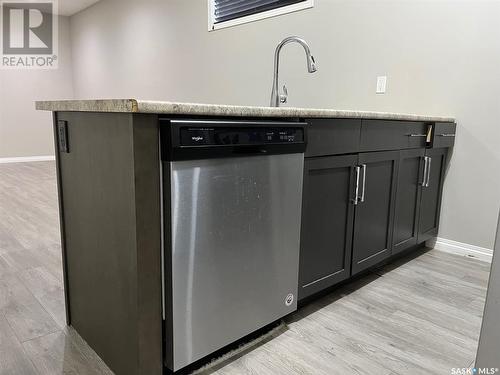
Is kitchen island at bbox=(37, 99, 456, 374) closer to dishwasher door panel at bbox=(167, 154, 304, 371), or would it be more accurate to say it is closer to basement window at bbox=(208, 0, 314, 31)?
dishwasher door panel at bbox=(167, 154, 304, 371)

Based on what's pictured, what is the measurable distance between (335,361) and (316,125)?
0.90 metres

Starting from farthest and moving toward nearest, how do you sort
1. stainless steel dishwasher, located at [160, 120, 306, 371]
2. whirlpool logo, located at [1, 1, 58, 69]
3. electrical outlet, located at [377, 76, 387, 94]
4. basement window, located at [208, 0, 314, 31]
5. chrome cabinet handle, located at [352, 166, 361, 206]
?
whirlpool logo, located at [1, 1, 58, 69] → basement window, located at [208, 0, 314, 31] → electrical outlet, located at [377, 76, 387, 94] → chrome cabinet handle, located at [352, 166, 361, 206] → stainless steel dishwasher, located at [160, 120, 306, 371]

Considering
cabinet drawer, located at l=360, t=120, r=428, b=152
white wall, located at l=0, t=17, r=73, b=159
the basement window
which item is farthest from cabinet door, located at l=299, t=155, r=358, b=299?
white wall, located at l=0, t=17, r=73, b=159

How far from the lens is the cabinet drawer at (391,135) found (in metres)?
1.81

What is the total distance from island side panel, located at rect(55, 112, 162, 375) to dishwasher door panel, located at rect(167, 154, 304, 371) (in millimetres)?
66

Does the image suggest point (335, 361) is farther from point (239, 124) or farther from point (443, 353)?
point (239, 124)

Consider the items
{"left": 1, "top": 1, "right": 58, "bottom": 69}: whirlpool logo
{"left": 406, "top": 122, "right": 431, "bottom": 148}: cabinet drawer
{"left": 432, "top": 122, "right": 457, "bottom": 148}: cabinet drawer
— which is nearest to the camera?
{"left": 406, "top": 122, "right": 431, "bottom": 148}: cabinet drawer

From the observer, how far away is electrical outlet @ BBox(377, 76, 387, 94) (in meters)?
2.69

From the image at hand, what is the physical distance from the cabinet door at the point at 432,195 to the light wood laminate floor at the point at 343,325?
0.19 meters

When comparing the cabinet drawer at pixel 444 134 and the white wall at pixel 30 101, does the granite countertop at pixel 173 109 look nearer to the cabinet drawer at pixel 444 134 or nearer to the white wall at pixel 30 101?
the cabinet drawer at pixel 444 134

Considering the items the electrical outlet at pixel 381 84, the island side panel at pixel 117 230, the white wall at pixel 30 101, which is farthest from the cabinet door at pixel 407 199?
the white wall at pixel 30 101

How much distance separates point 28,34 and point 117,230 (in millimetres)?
6748

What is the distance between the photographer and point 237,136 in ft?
3.81

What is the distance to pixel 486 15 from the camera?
7.31 feet
